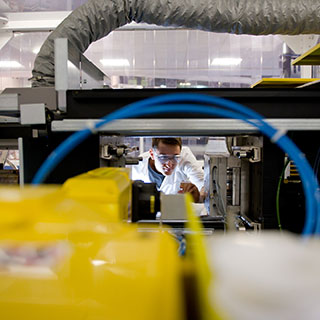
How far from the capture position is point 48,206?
371 millimetres

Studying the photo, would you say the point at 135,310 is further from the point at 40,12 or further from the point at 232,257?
the point at 40,12

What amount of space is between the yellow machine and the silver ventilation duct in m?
1.13

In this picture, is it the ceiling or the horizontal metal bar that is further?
the ceiling

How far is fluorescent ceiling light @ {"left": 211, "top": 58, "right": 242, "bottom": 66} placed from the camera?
3.01m

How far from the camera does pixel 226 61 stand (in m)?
3.03

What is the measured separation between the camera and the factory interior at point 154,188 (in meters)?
0.30

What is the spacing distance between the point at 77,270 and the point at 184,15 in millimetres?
1387

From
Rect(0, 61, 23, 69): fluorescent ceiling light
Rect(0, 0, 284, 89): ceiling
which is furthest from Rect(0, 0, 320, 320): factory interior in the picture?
Rect(0, 61, 23, 69): fluorescent ceiling light

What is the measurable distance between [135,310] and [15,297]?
0.16 metres

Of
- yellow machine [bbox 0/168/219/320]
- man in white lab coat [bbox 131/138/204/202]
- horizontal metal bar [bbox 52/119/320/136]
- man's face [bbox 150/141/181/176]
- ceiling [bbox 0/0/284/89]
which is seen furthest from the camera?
ceiling [bbox 0/0/284/89]

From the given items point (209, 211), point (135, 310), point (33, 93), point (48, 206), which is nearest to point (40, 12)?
point (33, 93)

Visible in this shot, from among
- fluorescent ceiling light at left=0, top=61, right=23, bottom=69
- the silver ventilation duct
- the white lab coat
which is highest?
fluorescent ceiling light at left=0, top=61, right=23, bottom=69

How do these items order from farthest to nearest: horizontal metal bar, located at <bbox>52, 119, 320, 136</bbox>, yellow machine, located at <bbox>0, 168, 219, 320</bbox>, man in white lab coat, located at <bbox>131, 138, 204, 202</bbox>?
man in white lab coat, located at <bbox>131, 138, 204, 202</bbox> < horizontal metal bar, located at <bbox>52, 119, 320, 136</bbox> < yellow machine, located at <bbox>0, 168, 219, 320</bbox>

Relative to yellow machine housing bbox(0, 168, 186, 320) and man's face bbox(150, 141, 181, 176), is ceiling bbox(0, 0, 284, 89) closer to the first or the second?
man's face bbox(150, 141, 181, 176)
